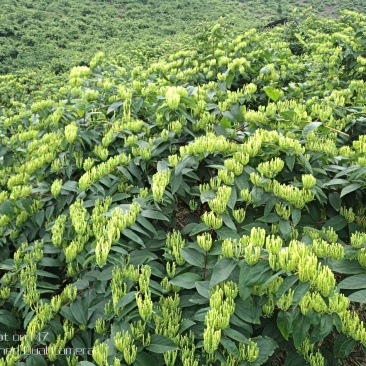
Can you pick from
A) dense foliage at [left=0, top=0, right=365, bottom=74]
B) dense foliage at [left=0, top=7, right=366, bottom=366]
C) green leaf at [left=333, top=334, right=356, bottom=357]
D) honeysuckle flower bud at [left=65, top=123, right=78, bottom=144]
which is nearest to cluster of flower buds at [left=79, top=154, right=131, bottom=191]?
dense foliage at [left=0, top=7, right=366, bottom=366]

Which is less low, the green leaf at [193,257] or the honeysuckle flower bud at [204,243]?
the honeysuckle flower bud at [204,243]

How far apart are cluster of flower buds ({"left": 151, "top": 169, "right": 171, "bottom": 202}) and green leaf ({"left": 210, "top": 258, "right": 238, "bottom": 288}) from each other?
13.1 inches

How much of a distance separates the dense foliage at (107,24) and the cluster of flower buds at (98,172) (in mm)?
6345

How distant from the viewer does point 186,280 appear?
3.48 ft

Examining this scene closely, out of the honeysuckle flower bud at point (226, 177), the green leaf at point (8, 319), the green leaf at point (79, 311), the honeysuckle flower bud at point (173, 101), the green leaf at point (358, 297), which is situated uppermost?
the honeysuckle flower bud at point (173, 101)

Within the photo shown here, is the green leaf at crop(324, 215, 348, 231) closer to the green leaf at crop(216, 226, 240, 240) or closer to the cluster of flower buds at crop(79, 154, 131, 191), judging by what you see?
the green leaf at crop(216, 226, 240, 240)

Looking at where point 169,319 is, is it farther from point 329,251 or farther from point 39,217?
point 39,217

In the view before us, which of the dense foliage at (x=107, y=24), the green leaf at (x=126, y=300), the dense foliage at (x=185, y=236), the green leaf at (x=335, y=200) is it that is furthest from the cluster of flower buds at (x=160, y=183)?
the dense foliage at (x=107, y=24)

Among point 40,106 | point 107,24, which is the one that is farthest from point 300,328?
point 107,24

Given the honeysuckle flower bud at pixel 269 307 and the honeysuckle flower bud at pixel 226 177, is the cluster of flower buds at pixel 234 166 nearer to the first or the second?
the honeysuckle flower bud at pixel 226 177

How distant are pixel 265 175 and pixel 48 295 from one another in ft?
3.25

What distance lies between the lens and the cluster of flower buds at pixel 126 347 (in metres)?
0.85

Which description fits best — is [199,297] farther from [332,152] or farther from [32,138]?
[32,138]

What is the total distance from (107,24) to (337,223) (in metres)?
15.6
